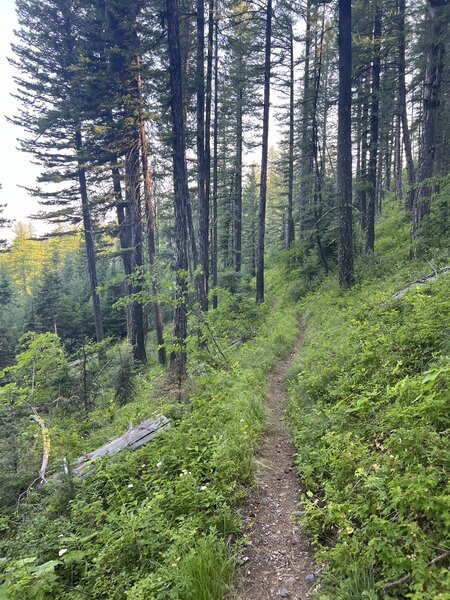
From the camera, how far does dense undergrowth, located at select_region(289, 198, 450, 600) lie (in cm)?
225

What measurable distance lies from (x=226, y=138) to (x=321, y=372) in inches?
917

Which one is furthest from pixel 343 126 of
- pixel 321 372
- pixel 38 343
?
pixel 38 343

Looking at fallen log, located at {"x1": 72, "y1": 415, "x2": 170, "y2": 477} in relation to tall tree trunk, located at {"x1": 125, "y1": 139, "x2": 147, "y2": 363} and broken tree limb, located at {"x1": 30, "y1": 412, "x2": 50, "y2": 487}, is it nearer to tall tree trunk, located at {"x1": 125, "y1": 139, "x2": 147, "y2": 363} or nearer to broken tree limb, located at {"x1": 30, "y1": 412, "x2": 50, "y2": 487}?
broken tree limb, located at {"x1": 30, "y1": 412, "x2": 50, "y2": 487}

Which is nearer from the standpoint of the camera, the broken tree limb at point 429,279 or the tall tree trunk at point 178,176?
the broken tree limb at point 429,279

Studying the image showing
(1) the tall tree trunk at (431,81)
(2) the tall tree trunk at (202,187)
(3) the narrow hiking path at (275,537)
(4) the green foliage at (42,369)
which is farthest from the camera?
(2) the tall tree trunk at (202,187)

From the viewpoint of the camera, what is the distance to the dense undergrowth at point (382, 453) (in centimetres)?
225

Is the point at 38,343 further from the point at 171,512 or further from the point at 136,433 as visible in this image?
the point at 171,512

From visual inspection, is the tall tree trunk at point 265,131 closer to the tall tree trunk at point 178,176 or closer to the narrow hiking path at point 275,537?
the tall tree trunk at point 178,176

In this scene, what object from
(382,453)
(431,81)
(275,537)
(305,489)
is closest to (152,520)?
(275,537)

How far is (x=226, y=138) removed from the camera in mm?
24859

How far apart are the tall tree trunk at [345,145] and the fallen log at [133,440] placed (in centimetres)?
807

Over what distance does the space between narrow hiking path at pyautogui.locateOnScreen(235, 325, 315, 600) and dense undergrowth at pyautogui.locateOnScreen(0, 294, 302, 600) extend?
0.67ft

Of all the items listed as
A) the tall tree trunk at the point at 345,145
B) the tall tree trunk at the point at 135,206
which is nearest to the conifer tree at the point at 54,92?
the tall tree trunk at the point at 135,206

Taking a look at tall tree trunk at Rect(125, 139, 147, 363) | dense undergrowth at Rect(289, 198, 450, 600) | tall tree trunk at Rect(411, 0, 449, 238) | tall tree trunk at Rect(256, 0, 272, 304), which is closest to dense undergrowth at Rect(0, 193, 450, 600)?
dense undergrowth at Rect(289, 198, 450, 600)
